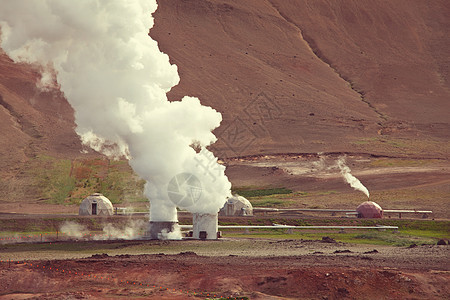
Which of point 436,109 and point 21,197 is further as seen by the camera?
point 436,109

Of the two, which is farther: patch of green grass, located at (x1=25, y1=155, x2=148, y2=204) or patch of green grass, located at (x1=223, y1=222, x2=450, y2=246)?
patch of green grass, located at (x1=25, y1=155, x2=148, y2=204)

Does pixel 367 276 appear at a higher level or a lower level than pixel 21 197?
lower

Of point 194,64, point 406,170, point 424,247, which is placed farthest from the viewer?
point 194,64

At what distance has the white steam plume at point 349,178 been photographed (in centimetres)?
10413

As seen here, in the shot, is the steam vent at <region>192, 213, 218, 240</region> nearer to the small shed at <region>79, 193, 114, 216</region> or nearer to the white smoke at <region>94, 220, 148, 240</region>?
the white smoke at <region>94, 220, 148, 240</region>

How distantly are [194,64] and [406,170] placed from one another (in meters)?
80.0

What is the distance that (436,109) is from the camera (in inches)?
7505

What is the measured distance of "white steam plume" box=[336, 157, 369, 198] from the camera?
104 m

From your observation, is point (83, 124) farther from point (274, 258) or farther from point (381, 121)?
point (381, 121)

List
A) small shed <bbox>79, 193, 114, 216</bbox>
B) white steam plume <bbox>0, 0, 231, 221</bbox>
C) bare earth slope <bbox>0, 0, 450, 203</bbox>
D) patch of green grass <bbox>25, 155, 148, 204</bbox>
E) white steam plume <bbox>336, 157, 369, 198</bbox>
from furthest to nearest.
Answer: bare earth slope <bbox>0, 0, 450, 203</bbox>
patch of green grass <bbox>25, 155, 148, 204</bbox>
white steam plume <bbox>336, 157, 369, 198</bbox>
small shed <bbox>79, 193, 114, 216</bbox>
white steam plume <bbox>0, 0, 231, 221</bbox>

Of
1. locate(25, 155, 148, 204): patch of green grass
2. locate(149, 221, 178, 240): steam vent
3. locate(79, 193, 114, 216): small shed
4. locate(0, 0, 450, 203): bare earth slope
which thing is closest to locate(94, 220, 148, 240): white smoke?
locate(149, 221, 178, 240): steam vent

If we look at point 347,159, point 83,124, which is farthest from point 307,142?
point 83,124

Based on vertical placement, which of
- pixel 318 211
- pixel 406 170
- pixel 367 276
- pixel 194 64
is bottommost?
pixel 367 276

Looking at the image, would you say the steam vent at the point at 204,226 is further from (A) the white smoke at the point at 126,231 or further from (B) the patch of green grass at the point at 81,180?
(B) the patch of green grass at the point at 81,180
